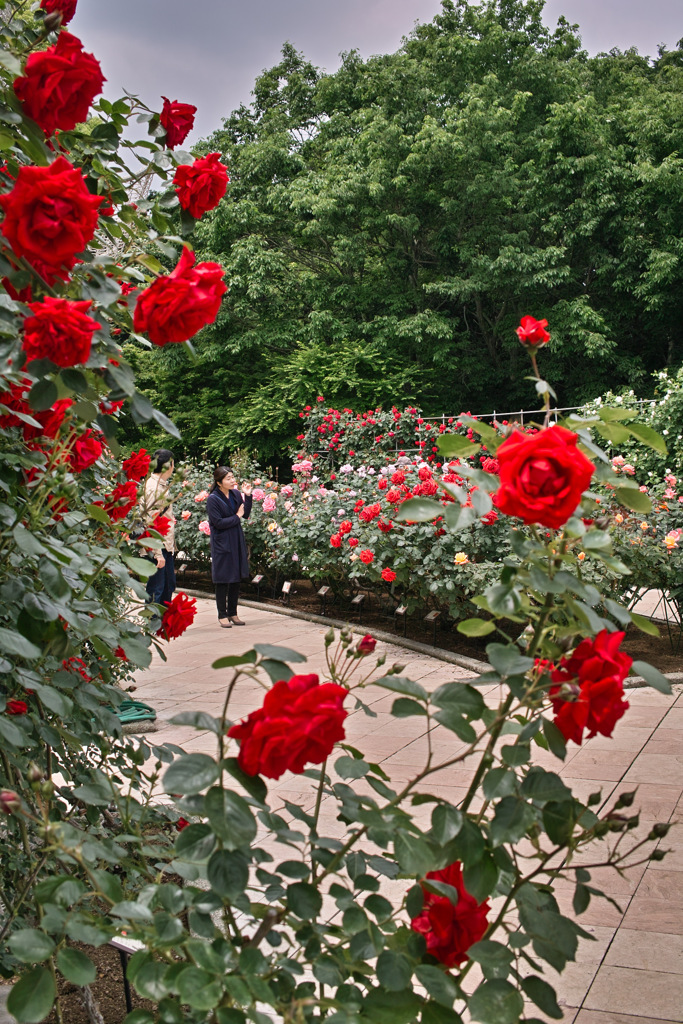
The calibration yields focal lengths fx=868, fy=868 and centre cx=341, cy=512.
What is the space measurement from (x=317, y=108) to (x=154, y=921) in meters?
29.8

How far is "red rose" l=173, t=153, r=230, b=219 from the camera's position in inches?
65.2

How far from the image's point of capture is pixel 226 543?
8969mm

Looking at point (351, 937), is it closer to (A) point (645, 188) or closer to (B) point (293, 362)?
(B) point (293, 362)

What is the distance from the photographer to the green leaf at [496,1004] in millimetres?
1088

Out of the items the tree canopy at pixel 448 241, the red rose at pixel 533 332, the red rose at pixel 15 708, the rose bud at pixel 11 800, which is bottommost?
the red rose at pixel 15 708

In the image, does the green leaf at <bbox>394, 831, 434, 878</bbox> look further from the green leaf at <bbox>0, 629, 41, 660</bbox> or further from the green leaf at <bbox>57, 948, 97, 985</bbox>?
the green leaf at <bbox>0, 629, 41, 660</bbox>

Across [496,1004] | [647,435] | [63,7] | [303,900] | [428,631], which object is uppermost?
[63,7]

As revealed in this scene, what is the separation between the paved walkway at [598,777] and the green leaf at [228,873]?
21 cm

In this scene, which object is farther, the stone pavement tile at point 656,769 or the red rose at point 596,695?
the stone pavement tile at point 656,769

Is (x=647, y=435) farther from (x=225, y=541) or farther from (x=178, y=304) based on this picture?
(x=225, y=541)

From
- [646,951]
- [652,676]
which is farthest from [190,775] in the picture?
[646,951]

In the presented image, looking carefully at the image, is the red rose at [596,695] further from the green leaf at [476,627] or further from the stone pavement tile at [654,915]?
the stone pavement tile at [654,915]

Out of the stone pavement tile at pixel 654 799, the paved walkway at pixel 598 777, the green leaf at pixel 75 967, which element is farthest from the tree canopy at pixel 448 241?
the green leaf at pixel 75 967

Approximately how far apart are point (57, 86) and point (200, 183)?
0.37m
